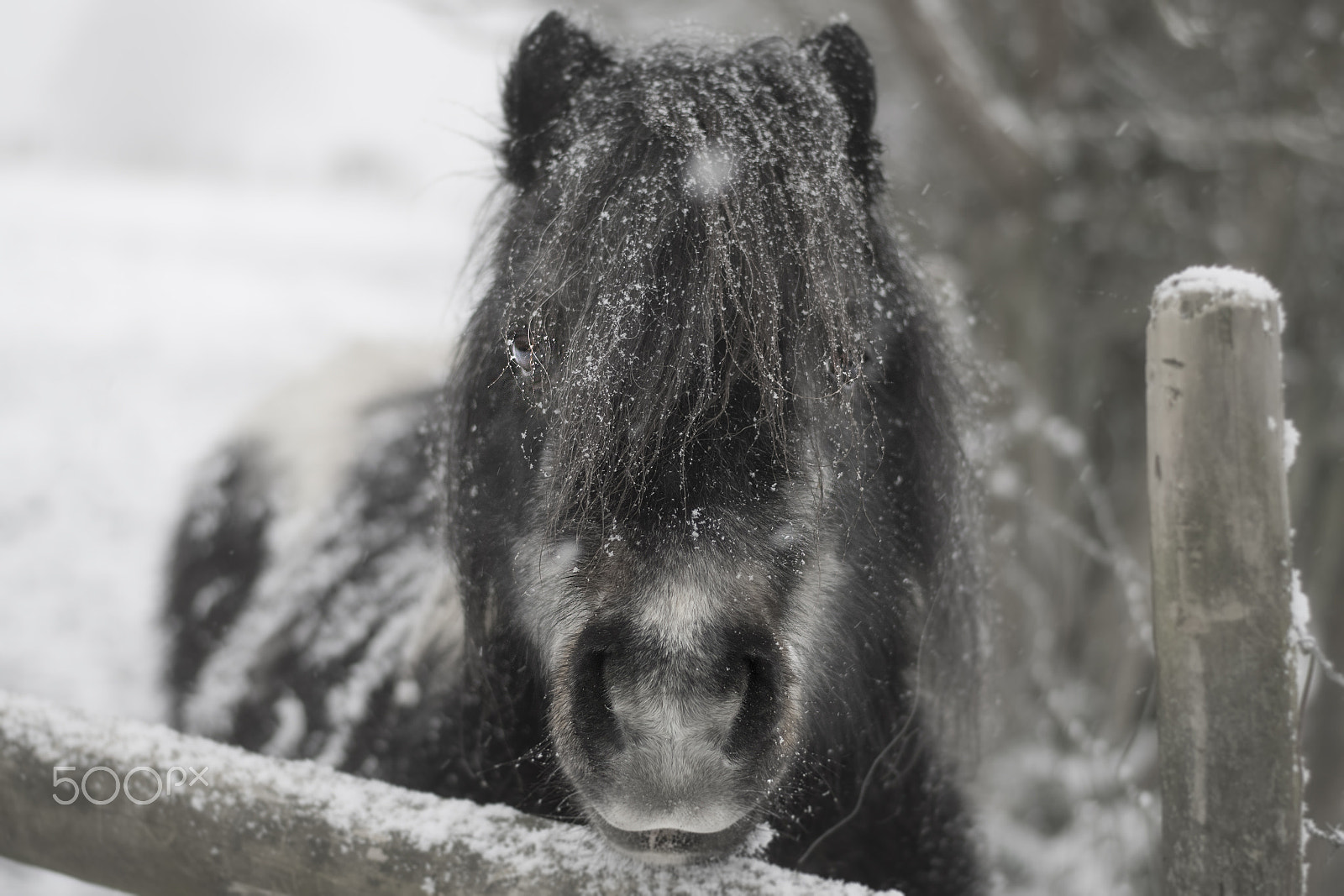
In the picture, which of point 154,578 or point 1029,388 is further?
point 1029,388

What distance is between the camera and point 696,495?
1111 mm

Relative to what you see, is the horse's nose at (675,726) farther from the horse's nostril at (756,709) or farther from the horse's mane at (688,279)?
the horse's mane at (688,279)

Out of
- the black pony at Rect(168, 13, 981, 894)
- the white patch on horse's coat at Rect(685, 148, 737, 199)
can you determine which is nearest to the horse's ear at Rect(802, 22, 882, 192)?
the black pony at Rect(168, 13, 981, 894)

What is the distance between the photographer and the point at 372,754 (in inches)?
75.5

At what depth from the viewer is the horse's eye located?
132cm

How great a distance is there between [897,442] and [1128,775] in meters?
0.97

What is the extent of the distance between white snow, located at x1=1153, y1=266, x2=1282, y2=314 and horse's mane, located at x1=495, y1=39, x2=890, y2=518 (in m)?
0.42

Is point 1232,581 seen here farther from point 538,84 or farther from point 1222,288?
point 538,84

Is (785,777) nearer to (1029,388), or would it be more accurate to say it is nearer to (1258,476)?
(1258,476)

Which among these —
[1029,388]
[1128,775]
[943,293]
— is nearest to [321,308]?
[1029,388]

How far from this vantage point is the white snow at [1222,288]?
1.14 metres

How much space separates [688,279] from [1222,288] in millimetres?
700

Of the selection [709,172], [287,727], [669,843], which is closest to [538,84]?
[709,172]

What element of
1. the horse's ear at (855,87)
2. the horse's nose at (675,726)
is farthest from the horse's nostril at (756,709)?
the horse's ear at (855,87)
